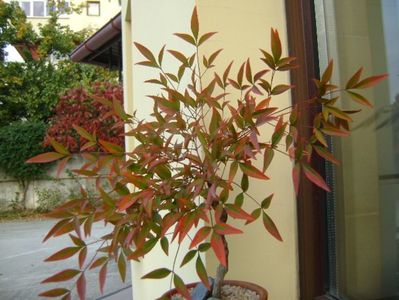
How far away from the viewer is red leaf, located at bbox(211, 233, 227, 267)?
1285 millimetres

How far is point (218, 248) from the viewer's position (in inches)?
51.2

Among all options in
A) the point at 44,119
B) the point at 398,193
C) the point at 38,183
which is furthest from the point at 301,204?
the point at 44,119

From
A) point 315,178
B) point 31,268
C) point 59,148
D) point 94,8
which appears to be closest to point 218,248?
point 315,178

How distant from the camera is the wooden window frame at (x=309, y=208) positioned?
2.27m

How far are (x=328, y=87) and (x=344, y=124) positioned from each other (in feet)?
0.50

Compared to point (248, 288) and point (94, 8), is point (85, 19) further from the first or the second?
point (248, 288)

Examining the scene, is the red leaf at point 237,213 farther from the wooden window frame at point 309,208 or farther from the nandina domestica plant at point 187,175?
the wooden window frame at point 309,208

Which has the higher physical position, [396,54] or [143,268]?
[396,54]

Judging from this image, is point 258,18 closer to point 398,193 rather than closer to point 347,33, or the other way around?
point 347,33

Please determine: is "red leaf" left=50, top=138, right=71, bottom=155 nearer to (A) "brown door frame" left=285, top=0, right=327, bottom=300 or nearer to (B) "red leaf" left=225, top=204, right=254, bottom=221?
(B) "red leaf" left=225, top=204, right=254, bottom=221

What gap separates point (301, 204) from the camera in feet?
7.47

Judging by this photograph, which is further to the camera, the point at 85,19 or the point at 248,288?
the point at 85,19

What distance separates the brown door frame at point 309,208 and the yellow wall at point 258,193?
4 cm

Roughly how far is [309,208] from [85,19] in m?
22.6
